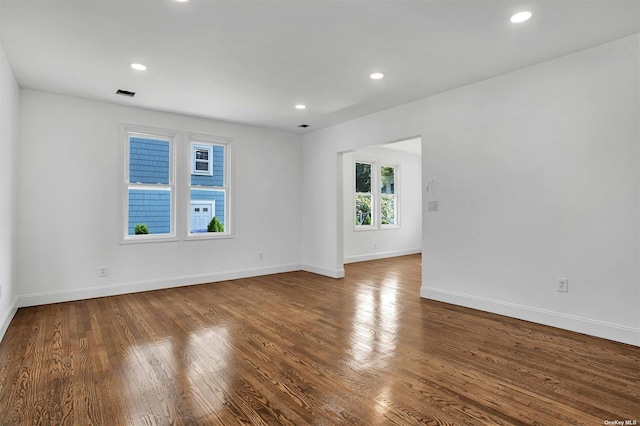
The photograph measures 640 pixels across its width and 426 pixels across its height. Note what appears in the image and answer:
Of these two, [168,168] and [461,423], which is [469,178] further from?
[168,168]

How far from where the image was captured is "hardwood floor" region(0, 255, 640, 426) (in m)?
1.90

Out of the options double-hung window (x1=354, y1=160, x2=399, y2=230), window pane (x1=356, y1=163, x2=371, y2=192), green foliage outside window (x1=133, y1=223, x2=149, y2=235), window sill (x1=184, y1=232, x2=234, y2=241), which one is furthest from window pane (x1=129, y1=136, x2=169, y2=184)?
window pane (x1=356, y1=163, x2=371, y2=192)

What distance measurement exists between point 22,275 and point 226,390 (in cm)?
358

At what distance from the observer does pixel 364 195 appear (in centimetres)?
782

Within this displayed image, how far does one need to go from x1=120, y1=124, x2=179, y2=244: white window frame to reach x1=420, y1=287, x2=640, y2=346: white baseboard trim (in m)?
3.93

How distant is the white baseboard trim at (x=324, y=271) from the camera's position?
584 cm

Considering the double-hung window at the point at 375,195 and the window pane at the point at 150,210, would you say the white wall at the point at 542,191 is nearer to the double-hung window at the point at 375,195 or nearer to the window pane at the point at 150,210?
the double-hung window at the point at 375,195

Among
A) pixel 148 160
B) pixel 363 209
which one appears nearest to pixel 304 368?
pixel 148 160

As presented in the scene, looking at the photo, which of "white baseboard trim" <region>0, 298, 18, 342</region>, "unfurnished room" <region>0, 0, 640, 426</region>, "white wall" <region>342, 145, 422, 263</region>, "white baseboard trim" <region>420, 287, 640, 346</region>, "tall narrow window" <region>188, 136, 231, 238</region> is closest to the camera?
"unfurnished room" <region>0, 0, 640, 426</region>

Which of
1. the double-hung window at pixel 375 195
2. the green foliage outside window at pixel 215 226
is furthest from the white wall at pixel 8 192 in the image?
the double-hung window at pixel 375 195

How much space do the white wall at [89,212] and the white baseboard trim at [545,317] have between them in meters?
3.45

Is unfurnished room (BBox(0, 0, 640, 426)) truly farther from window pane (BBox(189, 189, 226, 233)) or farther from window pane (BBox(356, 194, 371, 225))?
window pane (BBox(356, 194, 371, 225))

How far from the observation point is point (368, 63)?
133 inches

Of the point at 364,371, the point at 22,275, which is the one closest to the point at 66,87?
the point at 22,275
